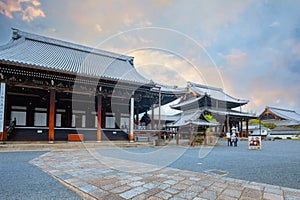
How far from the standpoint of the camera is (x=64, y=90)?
1139cm

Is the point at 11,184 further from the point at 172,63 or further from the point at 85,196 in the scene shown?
the point at 172,63

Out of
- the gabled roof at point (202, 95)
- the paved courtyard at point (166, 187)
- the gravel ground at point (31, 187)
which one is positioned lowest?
the gravel ground at point (31, 187)

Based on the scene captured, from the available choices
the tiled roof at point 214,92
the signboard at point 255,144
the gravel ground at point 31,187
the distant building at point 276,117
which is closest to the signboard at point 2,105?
the gravel ground at point 31,187

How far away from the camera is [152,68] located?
22.9 feet

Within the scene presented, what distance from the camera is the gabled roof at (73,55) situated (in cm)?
1272

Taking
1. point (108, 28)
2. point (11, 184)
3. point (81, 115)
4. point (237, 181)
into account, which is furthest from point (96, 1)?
point (81, 115)

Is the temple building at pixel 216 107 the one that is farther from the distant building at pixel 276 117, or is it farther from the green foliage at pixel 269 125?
the distant building at pixel 276 117

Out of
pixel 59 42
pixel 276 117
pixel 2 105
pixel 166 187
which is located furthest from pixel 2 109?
pixel 276 117

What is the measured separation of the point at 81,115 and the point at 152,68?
1147 centimetres

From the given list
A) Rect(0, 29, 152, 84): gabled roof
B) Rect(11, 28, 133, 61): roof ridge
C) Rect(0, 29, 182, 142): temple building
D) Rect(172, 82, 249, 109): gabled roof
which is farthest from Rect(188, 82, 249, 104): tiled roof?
Rect(0, 29, 152, 84): gabled roof

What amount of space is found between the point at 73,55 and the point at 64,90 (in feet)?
16.6

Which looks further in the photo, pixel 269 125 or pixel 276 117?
pixel 276 117

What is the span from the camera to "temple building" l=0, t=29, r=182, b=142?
34.2ft

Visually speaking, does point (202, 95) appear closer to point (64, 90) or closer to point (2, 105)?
point (64, 90)
